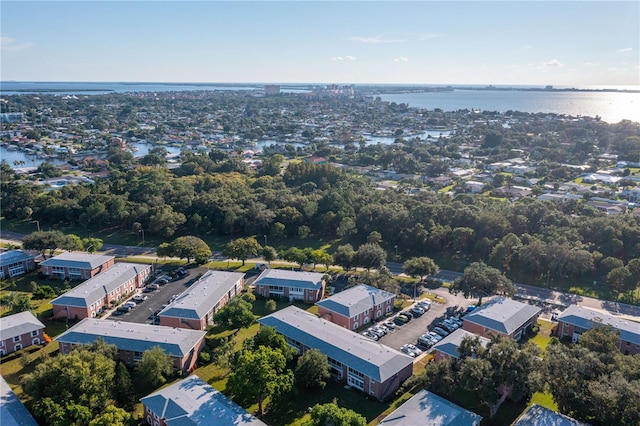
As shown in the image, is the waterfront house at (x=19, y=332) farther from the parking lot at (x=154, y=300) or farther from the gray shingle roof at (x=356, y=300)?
the gray shingle roof at (x=356, y=300)

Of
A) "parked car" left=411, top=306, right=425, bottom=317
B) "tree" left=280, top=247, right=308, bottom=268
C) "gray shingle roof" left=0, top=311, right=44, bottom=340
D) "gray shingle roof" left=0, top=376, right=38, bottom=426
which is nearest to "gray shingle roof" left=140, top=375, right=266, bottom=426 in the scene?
"gray shingle roof" left=0, top=376, right=38, bottom=426

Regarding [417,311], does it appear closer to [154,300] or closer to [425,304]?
[425,304]

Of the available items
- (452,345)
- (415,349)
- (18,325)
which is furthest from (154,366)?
(452,345)

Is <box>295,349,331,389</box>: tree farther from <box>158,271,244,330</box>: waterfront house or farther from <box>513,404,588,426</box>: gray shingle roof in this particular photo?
<box>158,271,244,330</box>: waterfront house

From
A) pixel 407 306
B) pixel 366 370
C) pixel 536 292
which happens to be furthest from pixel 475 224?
pixel 366 370

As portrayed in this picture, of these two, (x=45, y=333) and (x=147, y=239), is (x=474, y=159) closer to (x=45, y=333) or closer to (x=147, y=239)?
(x=147, y=239)

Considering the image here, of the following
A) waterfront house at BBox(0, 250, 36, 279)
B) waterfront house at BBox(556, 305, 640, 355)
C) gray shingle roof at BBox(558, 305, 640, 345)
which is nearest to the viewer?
waterfront house at BBox(556, 305, 640, 355)

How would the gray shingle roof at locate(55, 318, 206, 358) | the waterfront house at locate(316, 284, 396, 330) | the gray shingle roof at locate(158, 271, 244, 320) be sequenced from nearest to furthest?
the gray shingle roof at locate(55, 318, 206, 358)
the gray shingle roof at locate(158, 271, 244, 320)
the waterfront house at locate(316, 284, 396, 330)
